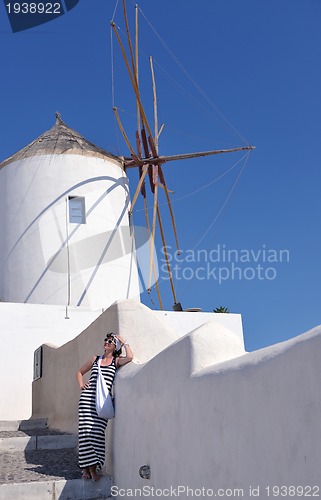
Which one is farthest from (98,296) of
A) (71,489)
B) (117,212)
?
(71,489)

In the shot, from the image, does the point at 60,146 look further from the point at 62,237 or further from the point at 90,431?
the point at 90,431

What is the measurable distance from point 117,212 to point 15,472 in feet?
27.5

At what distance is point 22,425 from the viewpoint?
7453mm

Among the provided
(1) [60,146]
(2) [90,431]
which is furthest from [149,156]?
(2) [90,431]

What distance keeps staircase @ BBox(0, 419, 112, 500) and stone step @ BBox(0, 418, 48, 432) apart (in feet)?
5.15

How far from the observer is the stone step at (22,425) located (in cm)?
727

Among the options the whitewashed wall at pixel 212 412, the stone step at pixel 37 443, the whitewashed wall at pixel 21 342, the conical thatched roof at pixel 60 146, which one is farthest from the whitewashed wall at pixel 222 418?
the conical thatched roof at pixel 60 146

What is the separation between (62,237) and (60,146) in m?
2.15

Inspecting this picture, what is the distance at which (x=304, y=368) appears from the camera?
2.30 metres

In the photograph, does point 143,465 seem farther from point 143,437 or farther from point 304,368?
point 304,368

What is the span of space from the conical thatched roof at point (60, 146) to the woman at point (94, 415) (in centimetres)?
823

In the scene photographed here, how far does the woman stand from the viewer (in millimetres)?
4469

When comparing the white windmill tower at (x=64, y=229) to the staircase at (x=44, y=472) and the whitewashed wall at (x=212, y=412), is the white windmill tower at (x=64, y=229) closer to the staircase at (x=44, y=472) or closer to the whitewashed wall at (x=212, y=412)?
the staircase at (x=44, y=472)

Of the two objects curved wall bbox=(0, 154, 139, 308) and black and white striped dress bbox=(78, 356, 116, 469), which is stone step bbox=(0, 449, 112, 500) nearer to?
black and white striped dress bbox=(78, 356, 116, 469)
